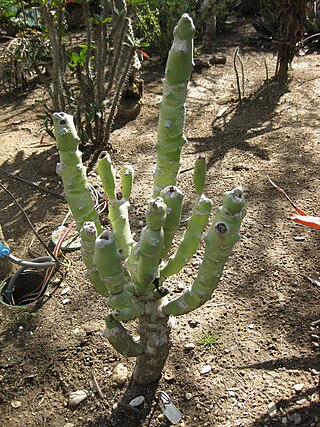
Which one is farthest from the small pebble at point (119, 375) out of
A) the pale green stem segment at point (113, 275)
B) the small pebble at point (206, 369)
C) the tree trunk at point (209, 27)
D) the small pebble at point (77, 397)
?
the tree trunk at point (209, 27)

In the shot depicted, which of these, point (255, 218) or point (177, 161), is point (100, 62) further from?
point (177, 161)

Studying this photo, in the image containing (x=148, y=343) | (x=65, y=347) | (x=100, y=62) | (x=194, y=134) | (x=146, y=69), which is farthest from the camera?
(x=146, y=69)

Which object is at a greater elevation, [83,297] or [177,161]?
[177,161]

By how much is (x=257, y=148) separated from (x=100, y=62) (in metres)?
1.29

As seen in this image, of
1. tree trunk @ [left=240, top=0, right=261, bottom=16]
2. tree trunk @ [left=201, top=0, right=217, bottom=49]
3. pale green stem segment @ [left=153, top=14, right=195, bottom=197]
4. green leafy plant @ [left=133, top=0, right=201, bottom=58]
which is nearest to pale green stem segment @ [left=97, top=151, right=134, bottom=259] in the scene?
pale green stem segment @ [left=153, top=14, right=195, bottom=197]

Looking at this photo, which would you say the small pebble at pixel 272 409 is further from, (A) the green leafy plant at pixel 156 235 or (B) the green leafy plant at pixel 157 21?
(B) the green leafy plant at pixel 157 21

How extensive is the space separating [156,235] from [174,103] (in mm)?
398

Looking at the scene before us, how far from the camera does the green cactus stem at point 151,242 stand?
3.66ft

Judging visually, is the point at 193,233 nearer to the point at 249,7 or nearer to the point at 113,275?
the point at 113,275

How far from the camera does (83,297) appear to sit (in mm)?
2197

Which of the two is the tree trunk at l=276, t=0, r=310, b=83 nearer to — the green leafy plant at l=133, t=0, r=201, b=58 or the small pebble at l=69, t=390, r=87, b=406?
the green leafy plant at l=133, t=0, r=201, b=58

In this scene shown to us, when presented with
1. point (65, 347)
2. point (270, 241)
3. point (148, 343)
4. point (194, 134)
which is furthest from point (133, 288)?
point (194, 134)

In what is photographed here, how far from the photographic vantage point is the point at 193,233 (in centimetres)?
136

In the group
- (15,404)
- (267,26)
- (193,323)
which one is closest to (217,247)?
(193,323)
